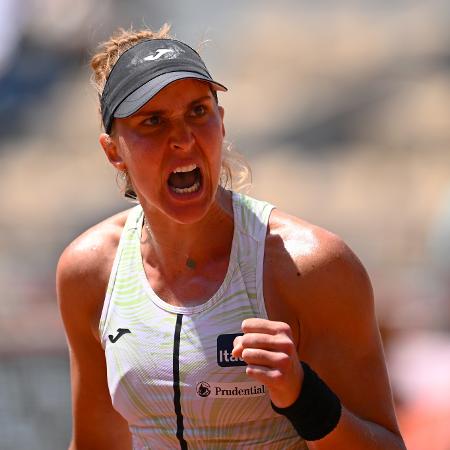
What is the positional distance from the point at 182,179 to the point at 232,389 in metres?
0.53

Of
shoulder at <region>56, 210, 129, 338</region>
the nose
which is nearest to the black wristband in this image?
the nose

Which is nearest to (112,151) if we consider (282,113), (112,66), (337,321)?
(112,66)

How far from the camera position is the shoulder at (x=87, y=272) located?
9.02 ft

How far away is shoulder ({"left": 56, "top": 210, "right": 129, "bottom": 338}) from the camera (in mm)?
2750

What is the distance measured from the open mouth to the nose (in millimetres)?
53

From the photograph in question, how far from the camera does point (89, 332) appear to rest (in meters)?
2.81

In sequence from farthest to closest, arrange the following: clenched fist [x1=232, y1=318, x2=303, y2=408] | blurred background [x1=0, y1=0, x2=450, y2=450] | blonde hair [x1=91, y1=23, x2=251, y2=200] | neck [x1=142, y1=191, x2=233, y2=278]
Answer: blurred background [x1=0, y1=0, x2=450, y2=450] < blonde hair [x1=91, y1=23, x2=251, y2=200] < neck [x1=142, y1=191, x2=233, y2=278] < clenched fist [x1=232, y1=318, x2=303, y2=408]

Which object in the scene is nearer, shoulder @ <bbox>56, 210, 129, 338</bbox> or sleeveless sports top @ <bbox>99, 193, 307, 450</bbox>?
sleeveless sports top @ <bbox>99, 193, 307, 450</bbox>

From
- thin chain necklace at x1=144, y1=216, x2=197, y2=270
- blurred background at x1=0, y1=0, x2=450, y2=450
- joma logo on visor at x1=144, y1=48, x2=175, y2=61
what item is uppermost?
blurred background at x1=0, y1=0, x2=450, y2=450

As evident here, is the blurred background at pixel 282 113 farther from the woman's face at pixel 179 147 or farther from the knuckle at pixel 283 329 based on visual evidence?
the knuckle at pixel 283 329

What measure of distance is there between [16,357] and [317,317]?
3998mm

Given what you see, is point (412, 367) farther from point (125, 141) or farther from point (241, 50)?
point (241, 50)

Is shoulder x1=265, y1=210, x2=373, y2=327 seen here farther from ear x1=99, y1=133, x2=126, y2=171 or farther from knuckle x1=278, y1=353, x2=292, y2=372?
ear x1=99, y1=133, x2=126, y2=171

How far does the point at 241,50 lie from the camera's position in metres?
11.4
